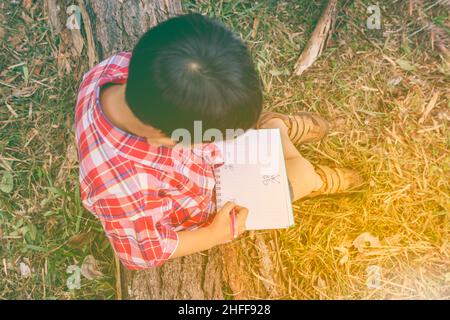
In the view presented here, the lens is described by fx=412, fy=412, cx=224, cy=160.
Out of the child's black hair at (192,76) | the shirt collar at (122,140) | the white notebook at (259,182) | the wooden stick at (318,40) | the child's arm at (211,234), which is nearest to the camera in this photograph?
the child's black hair at (192,76)

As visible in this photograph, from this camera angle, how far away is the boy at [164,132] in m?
1.05

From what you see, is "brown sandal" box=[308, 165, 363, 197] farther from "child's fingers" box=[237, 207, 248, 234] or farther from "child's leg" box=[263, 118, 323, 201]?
"child's fingers" box=[237, 207, 248, 234]

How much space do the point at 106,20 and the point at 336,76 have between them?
4.29 ft

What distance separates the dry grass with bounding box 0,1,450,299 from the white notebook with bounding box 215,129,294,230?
15.0 inches

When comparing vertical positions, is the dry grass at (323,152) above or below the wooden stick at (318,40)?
below

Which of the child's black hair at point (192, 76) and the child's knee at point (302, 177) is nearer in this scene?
the child's black hair at point (192, 76)

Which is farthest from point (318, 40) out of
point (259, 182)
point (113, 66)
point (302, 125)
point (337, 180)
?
point (113, 66)

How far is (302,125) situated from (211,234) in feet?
2.81

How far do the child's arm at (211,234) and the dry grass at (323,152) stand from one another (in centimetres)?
59

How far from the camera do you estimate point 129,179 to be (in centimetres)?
136

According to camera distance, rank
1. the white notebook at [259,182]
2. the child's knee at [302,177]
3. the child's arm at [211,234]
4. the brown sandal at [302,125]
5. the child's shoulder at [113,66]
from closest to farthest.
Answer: the child's shoulder at [113,66] → the child's arm at [211,234] → the white notebook at [259,182] → the child's knee at [302,177] → the brown sandal at [302,125]

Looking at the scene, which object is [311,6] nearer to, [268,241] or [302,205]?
[302,205]

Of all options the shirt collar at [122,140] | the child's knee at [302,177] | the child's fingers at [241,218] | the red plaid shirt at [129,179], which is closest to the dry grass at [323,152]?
the child's knee at [302,177]

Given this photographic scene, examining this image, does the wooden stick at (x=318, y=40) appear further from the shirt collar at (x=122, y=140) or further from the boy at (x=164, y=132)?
the shirt collar at (x=122, y=140)
